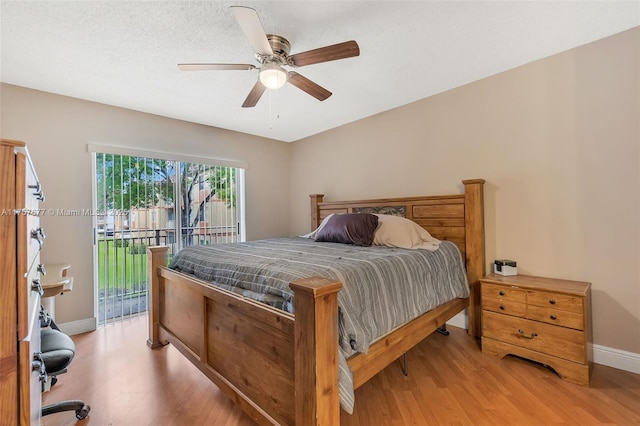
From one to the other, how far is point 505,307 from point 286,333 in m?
1.84

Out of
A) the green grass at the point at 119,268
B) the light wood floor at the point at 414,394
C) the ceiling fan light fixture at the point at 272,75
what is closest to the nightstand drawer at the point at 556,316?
the light wood floor at the point at 414,394

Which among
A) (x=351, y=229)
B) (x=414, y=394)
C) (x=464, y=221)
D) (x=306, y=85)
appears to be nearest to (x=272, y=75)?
(x=306, y=85)

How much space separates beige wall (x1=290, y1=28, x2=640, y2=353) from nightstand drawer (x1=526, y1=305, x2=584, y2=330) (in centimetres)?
46

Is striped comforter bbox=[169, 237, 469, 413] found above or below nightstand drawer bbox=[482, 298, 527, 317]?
above

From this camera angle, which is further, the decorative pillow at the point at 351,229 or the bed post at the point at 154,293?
the decorative pillow at the point at 351,229

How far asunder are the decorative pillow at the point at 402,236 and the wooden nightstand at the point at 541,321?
54 cm

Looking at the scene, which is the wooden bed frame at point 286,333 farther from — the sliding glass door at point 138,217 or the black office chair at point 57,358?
the sliding glass door at point 138,217

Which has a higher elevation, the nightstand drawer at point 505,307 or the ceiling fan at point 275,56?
the ceiling fan at point 275,56

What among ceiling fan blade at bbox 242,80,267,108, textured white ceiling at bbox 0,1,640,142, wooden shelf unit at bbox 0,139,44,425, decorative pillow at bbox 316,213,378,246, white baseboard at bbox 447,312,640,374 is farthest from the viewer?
decorative pillow at bbox 316,213,378,246

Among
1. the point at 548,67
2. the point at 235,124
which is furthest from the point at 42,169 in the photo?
the point at 548,67

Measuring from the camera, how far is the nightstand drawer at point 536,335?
1.85 meters

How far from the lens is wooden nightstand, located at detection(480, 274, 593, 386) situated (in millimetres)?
1838

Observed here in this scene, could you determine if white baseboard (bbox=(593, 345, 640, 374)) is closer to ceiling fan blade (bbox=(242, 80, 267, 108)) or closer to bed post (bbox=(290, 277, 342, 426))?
bed post (bbox=(290, 277, 342, 426))

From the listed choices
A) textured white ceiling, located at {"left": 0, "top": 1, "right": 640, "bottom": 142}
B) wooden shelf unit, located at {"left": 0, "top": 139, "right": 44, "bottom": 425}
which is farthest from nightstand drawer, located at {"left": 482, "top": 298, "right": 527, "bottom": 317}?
wooden shelf unit, located at {"left": 0, "top": 139, "right": 44, "bottom": 425}
